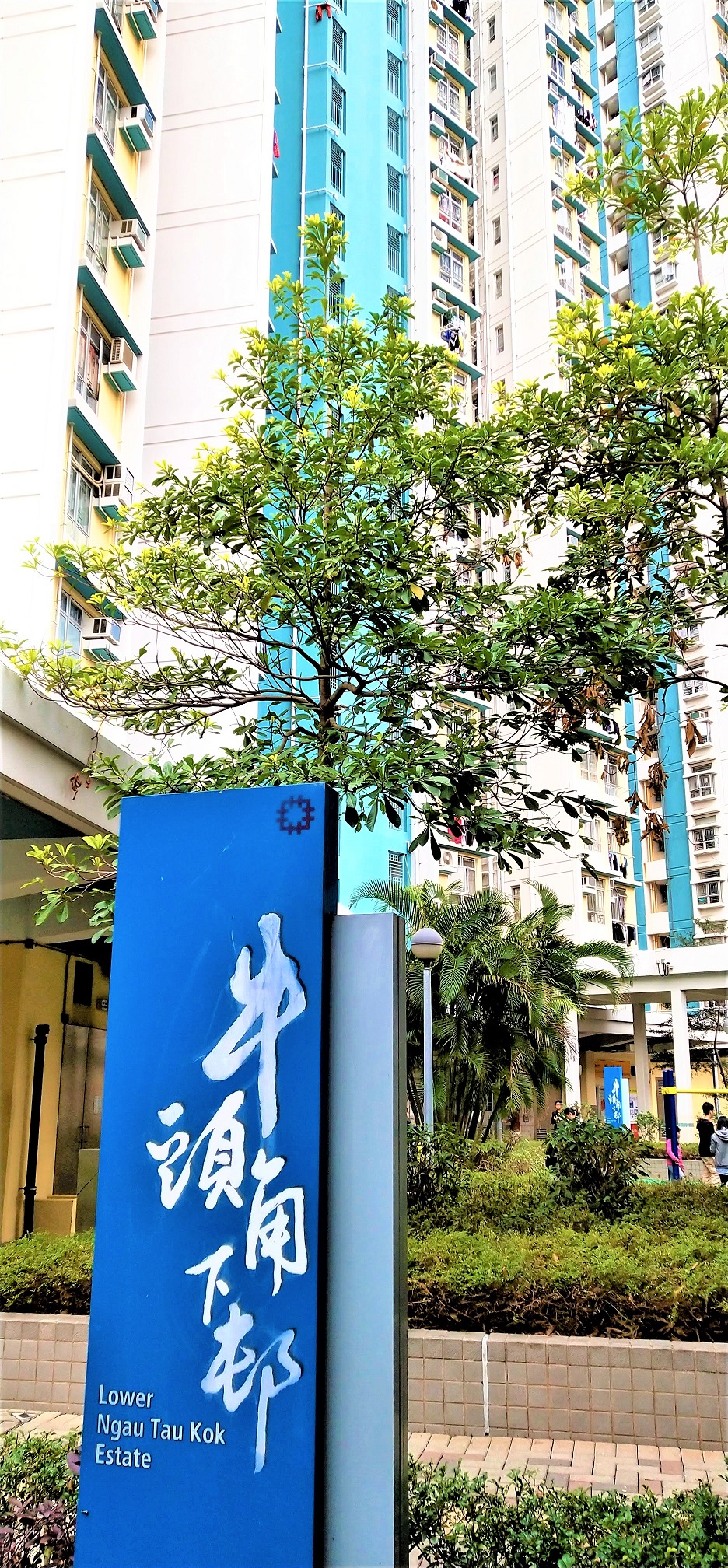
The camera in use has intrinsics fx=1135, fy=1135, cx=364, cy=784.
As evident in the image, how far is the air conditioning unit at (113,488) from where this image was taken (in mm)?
13844

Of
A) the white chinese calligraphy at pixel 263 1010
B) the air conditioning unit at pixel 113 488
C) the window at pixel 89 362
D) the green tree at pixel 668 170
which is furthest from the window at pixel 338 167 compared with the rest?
the white chinese calligraphy at pixel 263 1010

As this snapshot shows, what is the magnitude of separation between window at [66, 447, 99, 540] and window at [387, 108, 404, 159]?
18.1m

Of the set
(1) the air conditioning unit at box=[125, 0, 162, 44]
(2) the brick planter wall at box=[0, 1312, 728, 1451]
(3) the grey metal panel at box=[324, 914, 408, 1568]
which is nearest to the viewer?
(3) the grey metal panel at box=[324, 914, 408, 1568]

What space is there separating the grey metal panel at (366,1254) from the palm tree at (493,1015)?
1349cm

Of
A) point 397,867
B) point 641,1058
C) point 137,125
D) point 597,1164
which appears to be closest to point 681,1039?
point 641,1058

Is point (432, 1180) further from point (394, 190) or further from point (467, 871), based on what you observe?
point (394, 190)

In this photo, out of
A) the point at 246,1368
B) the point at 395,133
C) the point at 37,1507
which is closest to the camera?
the point at 246,1368

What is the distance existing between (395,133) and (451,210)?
2.46 m

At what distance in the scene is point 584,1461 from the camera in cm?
515

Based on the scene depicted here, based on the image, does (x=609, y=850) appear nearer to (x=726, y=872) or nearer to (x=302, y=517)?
(x=726, y=872)

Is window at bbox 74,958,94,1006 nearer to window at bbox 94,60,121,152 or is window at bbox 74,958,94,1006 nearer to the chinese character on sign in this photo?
window at bbox 94,60,121,152

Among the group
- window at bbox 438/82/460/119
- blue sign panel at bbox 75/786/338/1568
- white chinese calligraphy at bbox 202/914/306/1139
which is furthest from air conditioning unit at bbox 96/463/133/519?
window at bbox 438/82/460/119

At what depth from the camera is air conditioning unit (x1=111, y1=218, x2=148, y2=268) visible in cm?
1401

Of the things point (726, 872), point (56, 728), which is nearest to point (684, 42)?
point (56, 728)
